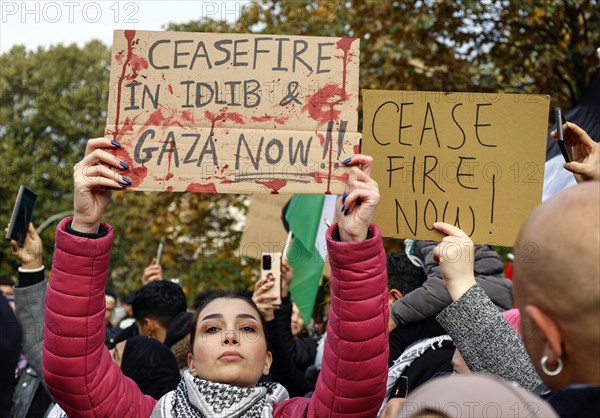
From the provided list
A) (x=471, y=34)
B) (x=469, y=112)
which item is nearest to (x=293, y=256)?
(x=469, y=112)

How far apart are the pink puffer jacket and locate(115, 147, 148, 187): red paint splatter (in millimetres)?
196

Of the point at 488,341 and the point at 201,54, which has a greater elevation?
the point at 201,54

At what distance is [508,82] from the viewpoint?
10.8m

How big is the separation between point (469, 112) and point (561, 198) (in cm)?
162

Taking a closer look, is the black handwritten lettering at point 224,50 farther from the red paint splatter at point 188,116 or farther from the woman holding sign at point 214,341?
the woman holding sign at point 214,341

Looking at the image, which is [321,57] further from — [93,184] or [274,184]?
[93,184]

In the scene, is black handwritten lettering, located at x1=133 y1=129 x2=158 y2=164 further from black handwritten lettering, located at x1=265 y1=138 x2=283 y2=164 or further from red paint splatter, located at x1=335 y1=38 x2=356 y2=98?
red paint splatter, located at x1=335 y1=38 x2=356 y2=98

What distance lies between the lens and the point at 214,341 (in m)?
3.18

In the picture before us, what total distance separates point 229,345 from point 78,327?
0.55 meters

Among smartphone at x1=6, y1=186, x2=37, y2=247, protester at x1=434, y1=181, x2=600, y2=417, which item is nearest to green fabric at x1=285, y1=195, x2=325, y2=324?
smartphone at x1=6, y1=186, x2=37, y2=247

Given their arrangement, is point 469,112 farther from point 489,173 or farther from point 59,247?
point 59,247

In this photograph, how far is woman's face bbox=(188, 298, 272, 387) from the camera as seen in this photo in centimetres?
310

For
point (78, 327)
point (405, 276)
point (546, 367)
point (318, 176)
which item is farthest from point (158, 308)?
point (546, 367)

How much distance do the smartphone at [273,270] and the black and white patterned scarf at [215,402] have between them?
5.16ft
